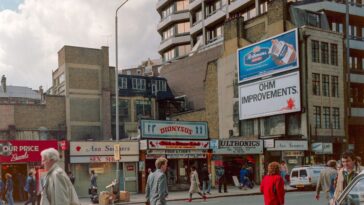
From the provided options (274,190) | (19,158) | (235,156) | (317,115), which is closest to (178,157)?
(235,156)

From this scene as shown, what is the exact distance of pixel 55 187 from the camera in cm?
616

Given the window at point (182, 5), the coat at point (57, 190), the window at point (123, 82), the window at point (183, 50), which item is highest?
the window at point (182, 5)

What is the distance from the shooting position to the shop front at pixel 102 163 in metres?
32.7

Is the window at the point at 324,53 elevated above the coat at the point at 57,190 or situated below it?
above

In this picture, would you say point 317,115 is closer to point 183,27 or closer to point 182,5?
point 183,27

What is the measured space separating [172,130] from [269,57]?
13.9 meters

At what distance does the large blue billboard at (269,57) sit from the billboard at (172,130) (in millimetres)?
10511

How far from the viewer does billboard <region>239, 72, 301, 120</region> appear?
43.7 m

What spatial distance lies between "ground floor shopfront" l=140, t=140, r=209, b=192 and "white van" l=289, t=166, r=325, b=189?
719 centimetres

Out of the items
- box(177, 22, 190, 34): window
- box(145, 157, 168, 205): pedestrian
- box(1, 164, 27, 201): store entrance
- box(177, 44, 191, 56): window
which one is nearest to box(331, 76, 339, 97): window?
box(1, 164, 27, 201): store entrance

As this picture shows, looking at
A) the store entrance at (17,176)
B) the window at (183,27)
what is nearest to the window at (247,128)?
the store entrance at (17,176)

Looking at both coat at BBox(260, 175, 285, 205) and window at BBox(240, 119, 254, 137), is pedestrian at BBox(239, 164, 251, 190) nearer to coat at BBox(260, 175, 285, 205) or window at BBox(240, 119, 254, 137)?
window at BBox(240, 119, 254, 137)

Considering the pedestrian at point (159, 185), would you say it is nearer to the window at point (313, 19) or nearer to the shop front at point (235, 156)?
the shop front at point (235, 156)

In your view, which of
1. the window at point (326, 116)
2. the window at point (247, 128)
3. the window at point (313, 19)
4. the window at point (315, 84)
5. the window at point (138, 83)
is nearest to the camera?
the window at point (315, 84)
